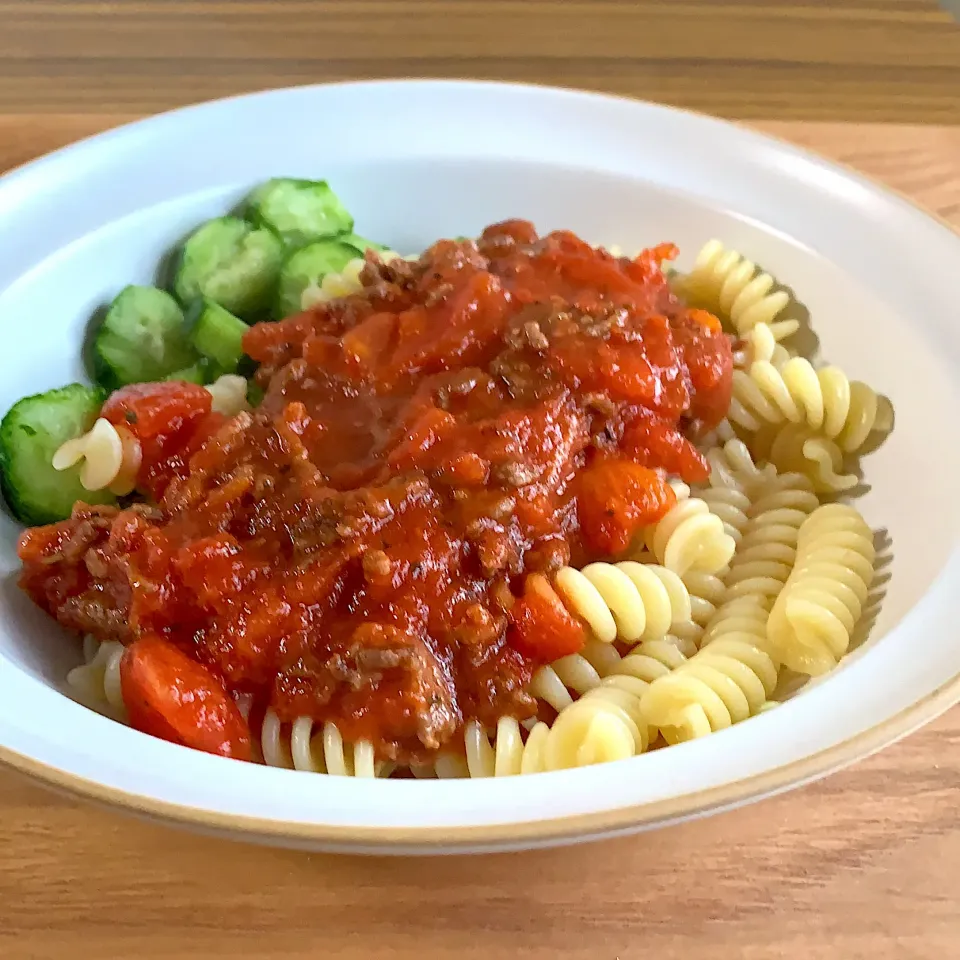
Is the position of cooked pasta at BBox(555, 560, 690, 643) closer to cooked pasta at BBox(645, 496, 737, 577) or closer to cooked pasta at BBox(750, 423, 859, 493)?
cooked pasta at BBox(645, 496, 737, 577)

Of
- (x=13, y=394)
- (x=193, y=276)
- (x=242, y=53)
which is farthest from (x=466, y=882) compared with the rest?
(x=242, y=53)

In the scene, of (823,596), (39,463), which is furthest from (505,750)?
(39,463)

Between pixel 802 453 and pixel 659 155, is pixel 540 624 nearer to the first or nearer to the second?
pixel 802 453

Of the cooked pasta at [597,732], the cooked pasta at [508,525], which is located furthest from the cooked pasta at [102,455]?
the cooked pasta at [597,732]

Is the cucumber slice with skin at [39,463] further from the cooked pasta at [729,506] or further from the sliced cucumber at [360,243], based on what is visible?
the cooked pasta at [729,506]

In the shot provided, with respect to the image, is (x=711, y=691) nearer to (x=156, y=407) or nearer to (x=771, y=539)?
(x=771, y=539)

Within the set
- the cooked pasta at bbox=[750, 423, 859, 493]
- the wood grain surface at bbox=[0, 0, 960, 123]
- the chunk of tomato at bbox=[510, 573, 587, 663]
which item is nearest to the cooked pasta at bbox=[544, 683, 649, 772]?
the chunk of tomato at bbox=[510, 573, 587, 663]
